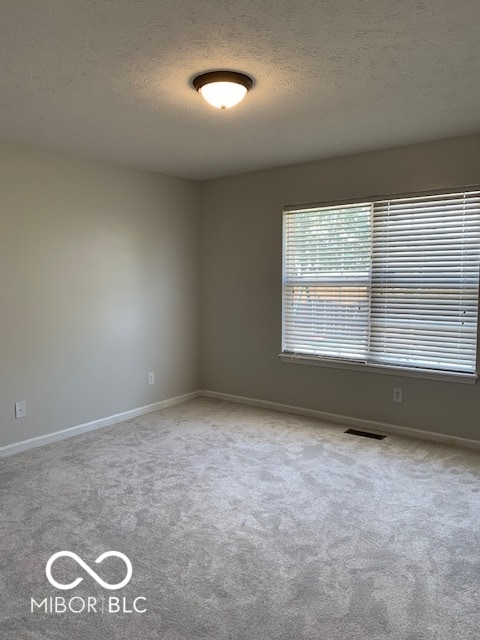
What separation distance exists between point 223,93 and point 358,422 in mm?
2968

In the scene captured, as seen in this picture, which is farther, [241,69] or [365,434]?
[365,434]

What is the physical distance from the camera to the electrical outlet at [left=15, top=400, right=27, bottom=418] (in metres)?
3.69

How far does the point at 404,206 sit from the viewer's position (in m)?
3.89

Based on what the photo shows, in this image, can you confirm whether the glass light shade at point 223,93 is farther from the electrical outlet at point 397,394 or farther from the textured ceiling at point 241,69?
the electrical outlet at point 397,394

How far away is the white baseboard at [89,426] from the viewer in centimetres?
367

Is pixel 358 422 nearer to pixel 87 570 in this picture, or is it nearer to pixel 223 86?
pixel 87 570

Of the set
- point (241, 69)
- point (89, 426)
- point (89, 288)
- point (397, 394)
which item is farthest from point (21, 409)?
point (397, 394)

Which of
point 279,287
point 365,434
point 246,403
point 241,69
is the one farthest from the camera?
point 246,403

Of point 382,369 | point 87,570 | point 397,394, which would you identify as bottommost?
point 87,570

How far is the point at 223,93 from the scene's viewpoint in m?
2.47

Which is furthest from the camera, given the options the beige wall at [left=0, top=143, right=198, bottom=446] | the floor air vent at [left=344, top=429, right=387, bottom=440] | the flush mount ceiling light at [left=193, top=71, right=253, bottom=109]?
the floor air vent at [left=344, top=429, right=387, bottom=440]

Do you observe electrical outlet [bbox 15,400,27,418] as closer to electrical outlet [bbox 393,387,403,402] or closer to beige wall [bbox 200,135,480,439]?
beige wall [bbox 200,135,480,439]

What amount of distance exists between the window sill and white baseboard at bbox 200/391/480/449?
45 cm

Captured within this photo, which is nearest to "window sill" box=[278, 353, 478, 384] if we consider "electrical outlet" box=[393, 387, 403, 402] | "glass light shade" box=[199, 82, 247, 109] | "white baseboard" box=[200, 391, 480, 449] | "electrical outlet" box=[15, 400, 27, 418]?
"electrical outlet" box=[393, 387, 403, 402]
